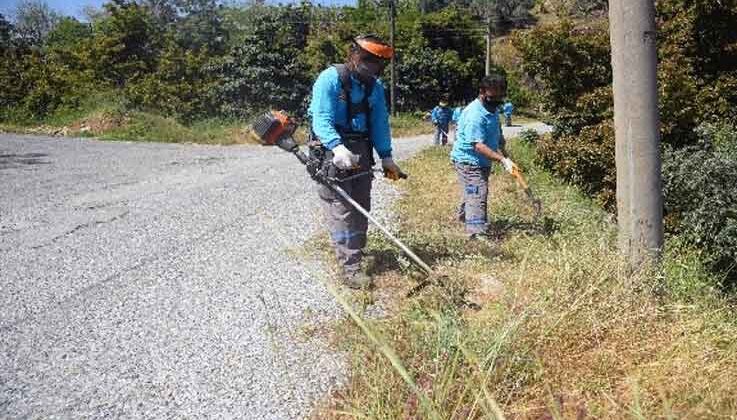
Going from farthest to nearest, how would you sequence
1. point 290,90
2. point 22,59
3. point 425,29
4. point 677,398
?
point 425,29, point 22,59, point 290,90, point 677,398

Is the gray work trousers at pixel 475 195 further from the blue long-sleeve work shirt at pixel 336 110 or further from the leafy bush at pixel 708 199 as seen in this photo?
the leafy bush at pixel 708 199

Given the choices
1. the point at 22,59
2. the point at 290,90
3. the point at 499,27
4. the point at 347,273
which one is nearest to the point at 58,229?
the point at 347,273

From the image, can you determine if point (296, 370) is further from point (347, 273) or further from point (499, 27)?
point (499, 27)

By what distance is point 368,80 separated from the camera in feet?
13.5

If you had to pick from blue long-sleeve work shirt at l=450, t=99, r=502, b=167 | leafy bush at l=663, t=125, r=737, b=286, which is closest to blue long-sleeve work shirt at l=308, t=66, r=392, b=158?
blue long-sleeve work shirt at l=450, t=99, r=502, b=167

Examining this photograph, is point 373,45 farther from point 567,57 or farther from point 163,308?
point 567,57

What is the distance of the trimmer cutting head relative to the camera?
4.30 m

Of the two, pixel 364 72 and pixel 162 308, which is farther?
pixel 364 72

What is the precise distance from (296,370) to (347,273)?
1276 mm

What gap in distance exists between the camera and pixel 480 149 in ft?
16.8

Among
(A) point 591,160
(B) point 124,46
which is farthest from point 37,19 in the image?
(A) point 591,160

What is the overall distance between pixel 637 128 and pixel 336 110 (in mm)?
1885

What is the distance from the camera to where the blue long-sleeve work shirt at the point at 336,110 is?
13.0 feet

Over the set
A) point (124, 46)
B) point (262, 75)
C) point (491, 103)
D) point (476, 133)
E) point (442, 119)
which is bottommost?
point (442, 119)
